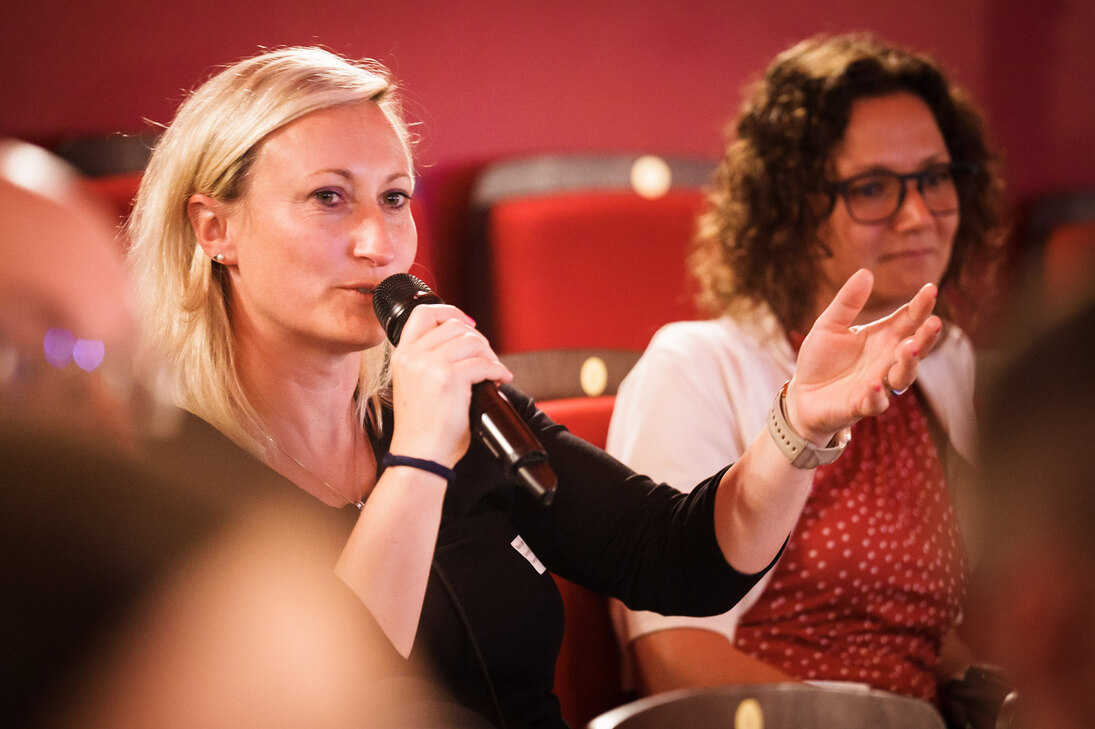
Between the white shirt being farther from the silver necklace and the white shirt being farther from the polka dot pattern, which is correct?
the silver necklace

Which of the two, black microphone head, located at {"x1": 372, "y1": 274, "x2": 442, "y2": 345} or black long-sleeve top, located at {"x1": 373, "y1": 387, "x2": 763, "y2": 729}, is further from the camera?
black long-sleeve top, located at {"x1": 373, "y1": 387, "x2": 763, "y2": 729}

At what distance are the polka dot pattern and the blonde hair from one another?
0.56m

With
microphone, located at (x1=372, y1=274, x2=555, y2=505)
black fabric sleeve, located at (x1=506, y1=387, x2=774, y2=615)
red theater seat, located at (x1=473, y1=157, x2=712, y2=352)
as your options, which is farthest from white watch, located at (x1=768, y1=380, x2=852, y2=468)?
red theater seat, located at (x1=473, y1=157, x2=712, y2=352)

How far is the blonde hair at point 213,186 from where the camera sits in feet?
2.77

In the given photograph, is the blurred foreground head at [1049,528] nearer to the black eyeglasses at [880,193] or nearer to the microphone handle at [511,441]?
the microphone handle at [511,441]

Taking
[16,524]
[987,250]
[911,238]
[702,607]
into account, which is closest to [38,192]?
[16,524]

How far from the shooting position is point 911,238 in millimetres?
1249

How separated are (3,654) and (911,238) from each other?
41.3 inches

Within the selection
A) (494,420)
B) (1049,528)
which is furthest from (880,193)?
(1049,528)

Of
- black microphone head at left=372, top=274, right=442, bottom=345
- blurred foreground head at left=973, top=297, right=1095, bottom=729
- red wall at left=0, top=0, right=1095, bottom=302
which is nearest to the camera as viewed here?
blurred foreground head at left=973, top=297, right=1095, bottom=729

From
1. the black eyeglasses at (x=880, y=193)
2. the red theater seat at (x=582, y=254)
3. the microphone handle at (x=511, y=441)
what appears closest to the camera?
the microphone handle at (x=511, y=441)

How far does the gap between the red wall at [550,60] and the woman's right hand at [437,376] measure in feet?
1.39

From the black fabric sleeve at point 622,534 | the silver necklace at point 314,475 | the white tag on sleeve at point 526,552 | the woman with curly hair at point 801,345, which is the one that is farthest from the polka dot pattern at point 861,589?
the silver necklace at point 314,475

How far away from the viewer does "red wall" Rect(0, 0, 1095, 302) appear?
1063 millimetres
